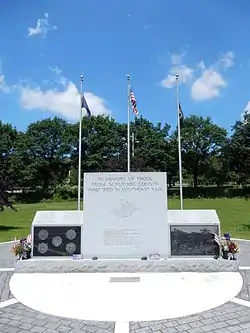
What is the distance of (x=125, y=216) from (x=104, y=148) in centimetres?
3623

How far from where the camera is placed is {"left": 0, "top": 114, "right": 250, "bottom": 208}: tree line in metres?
45.2

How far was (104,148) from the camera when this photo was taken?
45125mm

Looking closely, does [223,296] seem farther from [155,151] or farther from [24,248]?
[155,151]

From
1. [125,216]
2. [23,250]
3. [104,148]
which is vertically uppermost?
[104,148]

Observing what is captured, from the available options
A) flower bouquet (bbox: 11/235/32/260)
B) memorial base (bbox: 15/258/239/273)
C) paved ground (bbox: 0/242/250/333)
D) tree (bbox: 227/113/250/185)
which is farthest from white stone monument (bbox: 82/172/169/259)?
tree (bbox: 227/113/250/185)

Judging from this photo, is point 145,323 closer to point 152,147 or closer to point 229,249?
point 229,249

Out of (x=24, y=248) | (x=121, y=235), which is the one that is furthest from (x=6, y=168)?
(x=121, y=235)

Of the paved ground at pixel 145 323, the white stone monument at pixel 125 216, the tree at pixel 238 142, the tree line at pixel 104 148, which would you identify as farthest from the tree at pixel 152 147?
the paved ground at pixel 145 323

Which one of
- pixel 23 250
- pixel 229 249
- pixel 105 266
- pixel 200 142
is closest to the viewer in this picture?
pixel 105 266

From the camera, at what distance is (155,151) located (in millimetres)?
44281

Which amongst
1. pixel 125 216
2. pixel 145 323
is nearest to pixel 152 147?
pixel 125 216

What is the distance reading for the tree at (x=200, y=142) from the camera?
49.1m

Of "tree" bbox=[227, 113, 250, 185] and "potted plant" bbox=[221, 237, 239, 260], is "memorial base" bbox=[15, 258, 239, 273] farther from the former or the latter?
"tree" bbox=[227, 113, 250, 185]

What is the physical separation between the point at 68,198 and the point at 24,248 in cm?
3616
